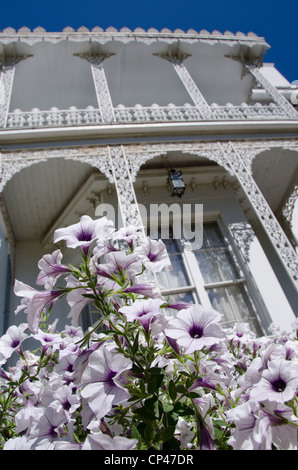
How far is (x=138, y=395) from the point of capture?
2.32ft

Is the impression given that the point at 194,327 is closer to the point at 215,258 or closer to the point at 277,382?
the point at 277,382

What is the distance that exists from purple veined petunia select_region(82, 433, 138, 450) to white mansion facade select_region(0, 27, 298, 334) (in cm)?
376

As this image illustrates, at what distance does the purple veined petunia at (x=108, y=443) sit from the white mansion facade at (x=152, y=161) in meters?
3.76

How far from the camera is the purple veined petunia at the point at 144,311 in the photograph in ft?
2.50

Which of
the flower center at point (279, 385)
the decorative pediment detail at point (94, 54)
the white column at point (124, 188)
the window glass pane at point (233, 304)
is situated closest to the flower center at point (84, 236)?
the flower center at point (279, 385)

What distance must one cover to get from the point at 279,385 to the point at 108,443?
420 mm

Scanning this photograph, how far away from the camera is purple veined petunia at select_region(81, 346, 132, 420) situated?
666mm

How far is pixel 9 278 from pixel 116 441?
235 inches

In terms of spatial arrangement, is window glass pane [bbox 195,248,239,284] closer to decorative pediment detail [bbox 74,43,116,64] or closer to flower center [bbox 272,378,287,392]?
flower center [bbox 272,378,287,392]

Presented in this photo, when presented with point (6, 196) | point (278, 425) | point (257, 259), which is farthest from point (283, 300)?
point (6, 196)

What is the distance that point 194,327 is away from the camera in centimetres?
79

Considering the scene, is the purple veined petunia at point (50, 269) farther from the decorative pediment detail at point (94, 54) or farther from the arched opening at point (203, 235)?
the decorative pediment detail at point (94, 54)

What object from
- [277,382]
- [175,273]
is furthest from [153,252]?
[175,273]

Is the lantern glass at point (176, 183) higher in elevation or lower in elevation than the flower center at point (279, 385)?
higher
